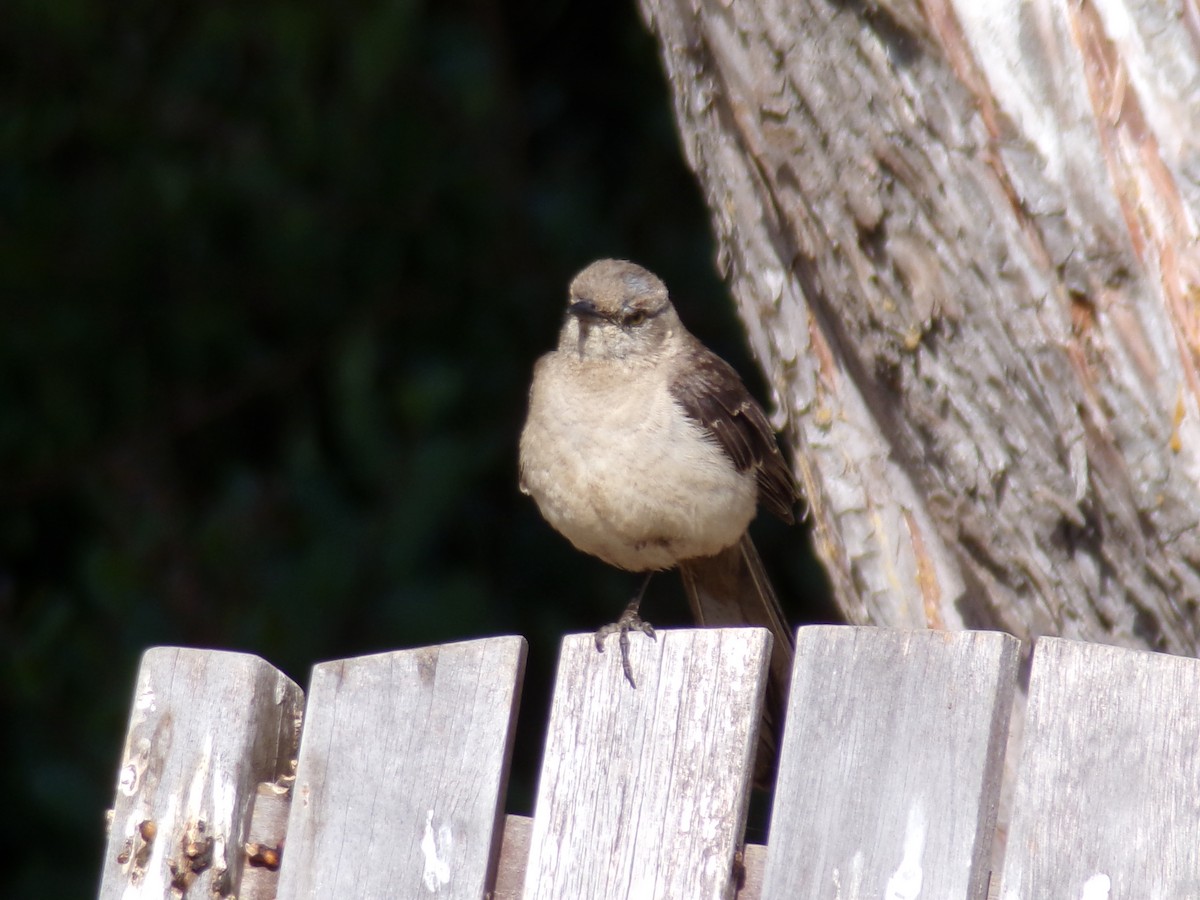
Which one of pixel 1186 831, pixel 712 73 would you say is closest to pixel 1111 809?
Result: pixel 1186 831

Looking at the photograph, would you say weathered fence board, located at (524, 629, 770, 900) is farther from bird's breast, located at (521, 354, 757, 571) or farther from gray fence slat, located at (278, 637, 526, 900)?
bird's breast, located at (521, 354, 757, 571)

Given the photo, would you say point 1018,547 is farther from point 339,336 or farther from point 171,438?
point 171,438

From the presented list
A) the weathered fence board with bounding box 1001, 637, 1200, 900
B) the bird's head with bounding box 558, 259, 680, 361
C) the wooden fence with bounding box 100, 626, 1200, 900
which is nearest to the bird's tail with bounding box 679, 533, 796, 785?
the bird's head with bounding box 558, 259, 680, 361

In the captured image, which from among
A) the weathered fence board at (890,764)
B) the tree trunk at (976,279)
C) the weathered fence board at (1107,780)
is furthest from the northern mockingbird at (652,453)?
the weathered fence board at (1107,780)

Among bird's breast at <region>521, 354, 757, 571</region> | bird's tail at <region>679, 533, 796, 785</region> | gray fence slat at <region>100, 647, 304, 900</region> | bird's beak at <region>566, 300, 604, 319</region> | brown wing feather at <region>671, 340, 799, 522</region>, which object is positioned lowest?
gray fence slat at <region>100, 647, 304, 900</region>

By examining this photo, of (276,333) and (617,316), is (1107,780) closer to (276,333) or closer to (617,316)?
(617,316)

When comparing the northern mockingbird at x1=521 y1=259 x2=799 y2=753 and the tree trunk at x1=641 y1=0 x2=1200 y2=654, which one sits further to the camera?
the northern mockingbird at x1=521 y1=259 x2=799 y2=753

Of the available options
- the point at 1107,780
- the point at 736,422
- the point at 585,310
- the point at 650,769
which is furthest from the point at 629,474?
the point at 1107,780
